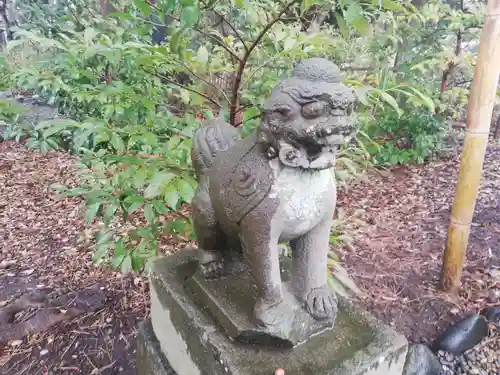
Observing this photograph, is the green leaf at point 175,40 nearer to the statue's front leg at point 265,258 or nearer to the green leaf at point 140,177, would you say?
the green leaf at point 140,177

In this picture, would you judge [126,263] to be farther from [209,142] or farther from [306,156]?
[306,156]

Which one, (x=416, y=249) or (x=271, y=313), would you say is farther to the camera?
(x=416, y=249)

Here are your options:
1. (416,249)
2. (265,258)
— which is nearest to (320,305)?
(265,258)

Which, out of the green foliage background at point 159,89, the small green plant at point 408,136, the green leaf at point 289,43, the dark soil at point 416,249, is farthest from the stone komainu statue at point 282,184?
the small green plant at point 408,136

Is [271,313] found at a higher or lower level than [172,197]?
lower

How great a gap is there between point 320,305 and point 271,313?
0.14m

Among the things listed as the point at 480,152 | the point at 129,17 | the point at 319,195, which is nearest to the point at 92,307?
the point at 129,17

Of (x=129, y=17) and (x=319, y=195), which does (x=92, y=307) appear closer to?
(x=129, y=17)

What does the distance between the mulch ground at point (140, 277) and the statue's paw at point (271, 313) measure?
49.5 inches

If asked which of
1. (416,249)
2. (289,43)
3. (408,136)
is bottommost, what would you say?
(416,249)

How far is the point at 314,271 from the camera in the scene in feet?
3.58

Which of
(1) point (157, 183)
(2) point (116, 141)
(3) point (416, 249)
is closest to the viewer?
(1) point (157, 183)

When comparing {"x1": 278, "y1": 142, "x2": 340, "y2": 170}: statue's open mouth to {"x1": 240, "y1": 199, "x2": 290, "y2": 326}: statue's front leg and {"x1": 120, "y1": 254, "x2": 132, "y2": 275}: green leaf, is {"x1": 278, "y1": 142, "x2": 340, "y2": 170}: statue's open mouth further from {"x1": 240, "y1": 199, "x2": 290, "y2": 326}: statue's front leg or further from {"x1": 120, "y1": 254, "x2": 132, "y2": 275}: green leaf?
{"x1": 120, "y1": 254, "x2": 132, "y2": 275}: green leaf

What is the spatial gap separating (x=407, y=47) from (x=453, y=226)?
2.91 m
